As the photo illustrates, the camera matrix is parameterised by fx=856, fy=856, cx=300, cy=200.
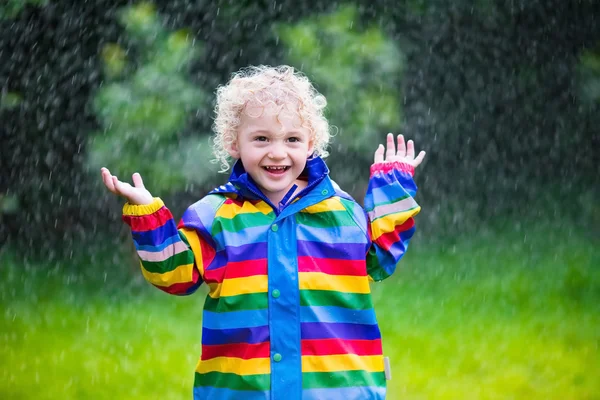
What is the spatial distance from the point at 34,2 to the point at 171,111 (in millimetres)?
1140

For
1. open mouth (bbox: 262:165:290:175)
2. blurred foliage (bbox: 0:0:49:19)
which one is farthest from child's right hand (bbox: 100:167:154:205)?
blurred foliage (bbox: 0:0:49:19)

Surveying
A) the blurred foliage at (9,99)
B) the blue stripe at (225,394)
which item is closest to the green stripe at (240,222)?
the blue stripe at (225,394)

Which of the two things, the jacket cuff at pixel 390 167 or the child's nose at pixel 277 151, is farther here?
the jacket cuff at pixel 390 167

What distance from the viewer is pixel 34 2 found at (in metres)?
5.56

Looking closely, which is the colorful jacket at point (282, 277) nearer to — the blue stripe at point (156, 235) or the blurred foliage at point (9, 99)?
the blue stripe at point (156, 235)

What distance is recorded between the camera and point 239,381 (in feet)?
7.38

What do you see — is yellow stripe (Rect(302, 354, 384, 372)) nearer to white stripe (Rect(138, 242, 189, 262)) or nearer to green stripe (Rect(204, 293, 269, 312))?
green stripe (Rect(204, 293, 269, 312))

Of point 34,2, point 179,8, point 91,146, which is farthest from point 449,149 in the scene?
point 34,2

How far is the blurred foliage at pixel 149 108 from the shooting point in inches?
215

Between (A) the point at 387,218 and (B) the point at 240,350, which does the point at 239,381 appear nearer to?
(B) the point at 240,350

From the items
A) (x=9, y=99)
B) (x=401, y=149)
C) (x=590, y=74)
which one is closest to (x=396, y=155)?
(x=401, y=149)

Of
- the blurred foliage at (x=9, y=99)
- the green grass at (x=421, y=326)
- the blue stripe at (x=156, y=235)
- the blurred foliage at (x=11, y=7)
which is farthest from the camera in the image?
the blurred foliage at (x=9, y=99)

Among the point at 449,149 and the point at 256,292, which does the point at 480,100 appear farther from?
the point at 256,292

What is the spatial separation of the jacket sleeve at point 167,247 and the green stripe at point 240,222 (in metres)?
0.04
